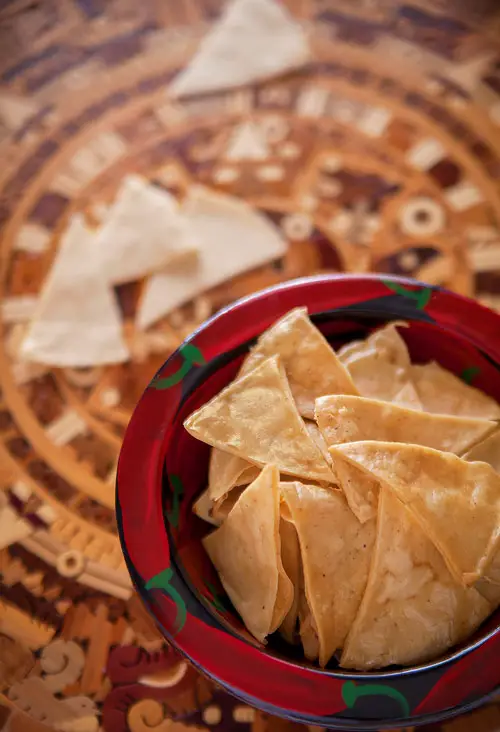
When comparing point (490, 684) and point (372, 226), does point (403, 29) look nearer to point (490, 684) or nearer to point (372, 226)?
point (372, 226)

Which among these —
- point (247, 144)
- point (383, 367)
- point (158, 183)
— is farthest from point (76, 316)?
point (383, 367)

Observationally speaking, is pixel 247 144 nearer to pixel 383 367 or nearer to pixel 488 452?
pixel 383 367

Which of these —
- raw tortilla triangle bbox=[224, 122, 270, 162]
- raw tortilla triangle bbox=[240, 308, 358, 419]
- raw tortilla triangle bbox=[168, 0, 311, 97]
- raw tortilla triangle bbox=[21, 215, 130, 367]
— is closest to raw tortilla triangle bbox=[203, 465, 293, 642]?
raw tortilla triangle bbox=[240, 308, 358, 419]

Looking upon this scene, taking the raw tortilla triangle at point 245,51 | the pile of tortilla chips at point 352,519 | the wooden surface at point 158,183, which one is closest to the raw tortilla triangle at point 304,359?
the pile of tortilla chips at point 352,519

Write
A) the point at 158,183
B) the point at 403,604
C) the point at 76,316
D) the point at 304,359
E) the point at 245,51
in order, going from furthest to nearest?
the point at 245,51, the point at 158,183, the point at 76,316, the point at 304,359, the point at 403,604

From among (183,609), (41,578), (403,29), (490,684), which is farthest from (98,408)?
(403,29)

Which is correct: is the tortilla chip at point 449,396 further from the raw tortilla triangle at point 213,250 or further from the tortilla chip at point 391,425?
the raw tortilla triangle at point 213,250

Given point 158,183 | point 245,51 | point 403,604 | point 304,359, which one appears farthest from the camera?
point 245,51
